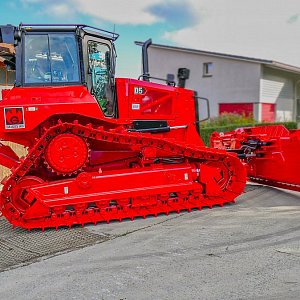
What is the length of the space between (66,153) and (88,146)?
0.34 meters

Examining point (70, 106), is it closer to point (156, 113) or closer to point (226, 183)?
point (156, 113)

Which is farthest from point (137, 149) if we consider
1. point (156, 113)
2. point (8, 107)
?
point (8, 107)

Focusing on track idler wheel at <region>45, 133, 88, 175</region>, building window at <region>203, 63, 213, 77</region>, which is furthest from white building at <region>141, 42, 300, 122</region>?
track idler wheel at <region>45, 133, 88, 175</region>

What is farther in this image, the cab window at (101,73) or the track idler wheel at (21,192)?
the cab window at (101,73)

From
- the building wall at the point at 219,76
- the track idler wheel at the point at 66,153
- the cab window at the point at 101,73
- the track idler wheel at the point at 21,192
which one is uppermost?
the building wall at the point at 219,76

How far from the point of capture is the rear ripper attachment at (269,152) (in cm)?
745

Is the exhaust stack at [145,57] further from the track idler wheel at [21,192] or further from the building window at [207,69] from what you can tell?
the building window at [207,69]

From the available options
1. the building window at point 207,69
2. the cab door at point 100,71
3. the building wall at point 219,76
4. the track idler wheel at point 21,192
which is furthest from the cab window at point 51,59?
the building window at point 207,69

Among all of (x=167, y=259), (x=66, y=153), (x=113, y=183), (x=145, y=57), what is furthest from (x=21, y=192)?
(x=145, y=57)

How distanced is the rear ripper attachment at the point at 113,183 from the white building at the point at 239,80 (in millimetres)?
19068

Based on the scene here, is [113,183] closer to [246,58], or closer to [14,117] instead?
[14,117]

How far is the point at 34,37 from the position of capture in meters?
6.41

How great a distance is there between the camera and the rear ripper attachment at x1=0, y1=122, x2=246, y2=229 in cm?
602

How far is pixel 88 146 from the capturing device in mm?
6238
